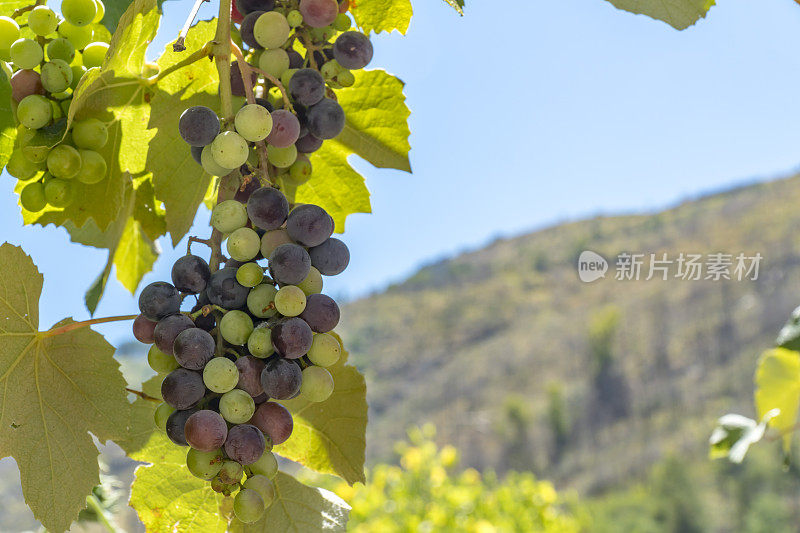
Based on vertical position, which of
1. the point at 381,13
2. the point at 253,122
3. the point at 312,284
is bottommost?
the point at 312,284

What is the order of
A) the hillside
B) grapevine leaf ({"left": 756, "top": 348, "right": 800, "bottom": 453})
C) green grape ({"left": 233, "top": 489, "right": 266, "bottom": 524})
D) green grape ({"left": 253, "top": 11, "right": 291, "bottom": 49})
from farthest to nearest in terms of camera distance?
1. the hillside
2. grapevine leaf ({"left": 756, "top": 348, "right": 800, "bottom": 453})
3. green grape ({"left": 253, "top": 11, "right": 291, "bottom": 49})
4. green grape ({"left": 233, "top": 489, "right": 266, "bottom": 524})

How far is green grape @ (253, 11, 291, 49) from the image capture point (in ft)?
1.69

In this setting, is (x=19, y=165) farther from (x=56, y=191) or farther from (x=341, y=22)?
(x=341, y=22)

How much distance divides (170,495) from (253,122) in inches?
10.3

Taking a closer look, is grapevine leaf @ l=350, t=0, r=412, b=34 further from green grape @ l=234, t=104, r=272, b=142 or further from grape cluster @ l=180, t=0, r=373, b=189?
green grape @ l=234, t=104, r=272, b=142

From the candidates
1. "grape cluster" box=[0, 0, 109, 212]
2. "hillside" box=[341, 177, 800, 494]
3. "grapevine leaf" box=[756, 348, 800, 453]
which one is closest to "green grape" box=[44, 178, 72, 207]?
"grape cluster" box=[0, 0, 109, 212]

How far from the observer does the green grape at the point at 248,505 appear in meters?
0.41

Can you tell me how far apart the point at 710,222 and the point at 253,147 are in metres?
43.0

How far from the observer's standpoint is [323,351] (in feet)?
1.47

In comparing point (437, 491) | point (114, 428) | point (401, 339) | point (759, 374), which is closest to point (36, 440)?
point (114, 428)

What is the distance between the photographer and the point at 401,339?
1698 inches

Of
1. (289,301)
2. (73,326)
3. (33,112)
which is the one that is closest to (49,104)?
(33,112)

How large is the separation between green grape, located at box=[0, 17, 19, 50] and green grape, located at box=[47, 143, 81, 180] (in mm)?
86

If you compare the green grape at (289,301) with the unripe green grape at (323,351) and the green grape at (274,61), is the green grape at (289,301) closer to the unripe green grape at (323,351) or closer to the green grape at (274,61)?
the unripe green grape at (323,351)
